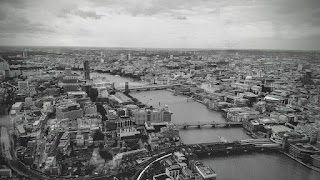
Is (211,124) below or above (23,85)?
below

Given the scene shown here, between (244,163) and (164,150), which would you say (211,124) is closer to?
(244,163)

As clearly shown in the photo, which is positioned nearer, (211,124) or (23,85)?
(211,124)

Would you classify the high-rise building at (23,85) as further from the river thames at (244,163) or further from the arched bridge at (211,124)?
the arched bridge at (211,124)

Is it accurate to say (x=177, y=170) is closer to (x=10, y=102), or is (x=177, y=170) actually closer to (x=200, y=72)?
(x=10, y=102)

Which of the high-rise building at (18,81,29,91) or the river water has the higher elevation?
the high-rise building at (18,81,29,91)

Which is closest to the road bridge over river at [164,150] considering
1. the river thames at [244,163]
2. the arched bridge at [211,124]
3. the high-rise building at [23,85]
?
the river thames at [244,163]

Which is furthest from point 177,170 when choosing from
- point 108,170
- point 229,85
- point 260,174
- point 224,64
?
point 224,64

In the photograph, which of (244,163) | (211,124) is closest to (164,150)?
(244,163)

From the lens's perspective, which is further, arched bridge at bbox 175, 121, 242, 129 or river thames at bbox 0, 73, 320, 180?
arched bridge at bbox 175, 121, 242, 129

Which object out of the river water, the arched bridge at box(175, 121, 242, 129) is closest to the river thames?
the river water

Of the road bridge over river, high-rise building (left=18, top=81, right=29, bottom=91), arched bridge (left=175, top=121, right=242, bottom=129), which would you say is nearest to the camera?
the road bridge over river

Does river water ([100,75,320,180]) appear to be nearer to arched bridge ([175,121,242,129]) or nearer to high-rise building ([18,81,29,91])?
arched bridge ([175,121,242,129])
